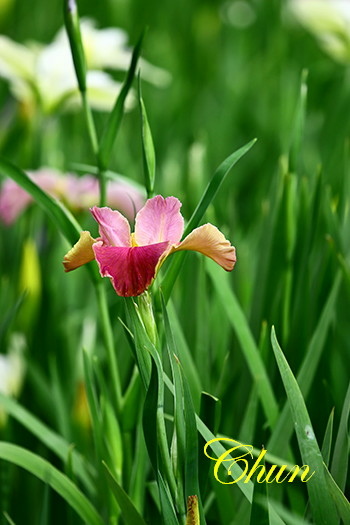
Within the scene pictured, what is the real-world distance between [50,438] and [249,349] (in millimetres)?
183

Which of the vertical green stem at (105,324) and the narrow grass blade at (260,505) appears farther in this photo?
the vertical green stem at (105,324)

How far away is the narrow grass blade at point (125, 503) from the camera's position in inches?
20.2

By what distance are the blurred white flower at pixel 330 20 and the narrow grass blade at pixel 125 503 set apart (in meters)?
1.03

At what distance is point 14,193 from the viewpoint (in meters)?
1.03

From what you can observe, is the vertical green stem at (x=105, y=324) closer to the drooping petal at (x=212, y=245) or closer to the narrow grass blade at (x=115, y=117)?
the narrow grass blade at (x=115, y=117)

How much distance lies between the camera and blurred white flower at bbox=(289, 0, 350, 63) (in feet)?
4.46

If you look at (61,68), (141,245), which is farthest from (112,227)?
(61,68)

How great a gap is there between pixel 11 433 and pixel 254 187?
768 millimetres

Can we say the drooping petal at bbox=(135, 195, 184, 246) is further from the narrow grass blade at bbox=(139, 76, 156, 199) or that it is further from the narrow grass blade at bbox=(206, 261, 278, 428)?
the narrow grass blade at bbox=(206, 261, 278, 428)

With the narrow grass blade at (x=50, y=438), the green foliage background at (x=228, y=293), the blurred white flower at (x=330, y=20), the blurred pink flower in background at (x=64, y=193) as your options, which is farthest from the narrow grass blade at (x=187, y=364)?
the blurred white flower at (x=330, y=20)

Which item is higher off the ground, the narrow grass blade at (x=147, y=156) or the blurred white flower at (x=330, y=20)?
the blurred white flower at (x=330, y=20)

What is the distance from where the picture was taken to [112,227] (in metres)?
0.46

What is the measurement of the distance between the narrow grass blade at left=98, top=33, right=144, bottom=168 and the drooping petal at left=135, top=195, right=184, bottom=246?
14 centimetres

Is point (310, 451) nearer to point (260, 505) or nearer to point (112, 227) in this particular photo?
point (260, 505)
